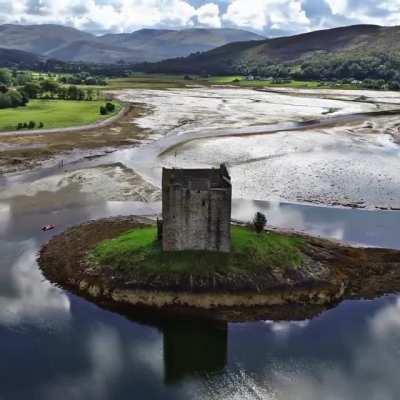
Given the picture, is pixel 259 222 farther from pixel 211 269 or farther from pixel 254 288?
pixel 254 288

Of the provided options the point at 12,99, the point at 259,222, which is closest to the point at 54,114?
the point at 12,99

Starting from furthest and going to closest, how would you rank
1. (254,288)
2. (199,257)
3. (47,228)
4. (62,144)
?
(62,144) < (47,228) < (199,257) < (254,288)

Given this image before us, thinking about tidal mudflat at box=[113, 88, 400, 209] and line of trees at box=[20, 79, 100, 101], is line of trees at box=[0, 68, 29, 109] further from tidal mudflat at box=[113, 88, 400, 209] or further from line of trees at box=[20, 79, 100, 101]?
tidal mudflat at box=[113, 88, 400, 209]

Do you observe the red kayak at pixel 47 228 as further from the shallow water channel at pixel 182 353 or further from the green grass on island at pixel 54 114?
the green grass on island at pixel 54 114

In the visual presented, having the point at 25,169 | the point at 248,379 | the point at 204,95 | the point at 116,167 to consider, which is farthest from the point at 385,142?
the point at 204,95

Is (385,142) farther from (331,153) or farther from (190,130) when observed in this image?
(190,130)

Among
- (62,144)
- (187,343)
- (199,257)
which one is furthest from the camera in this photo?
(62,144)
